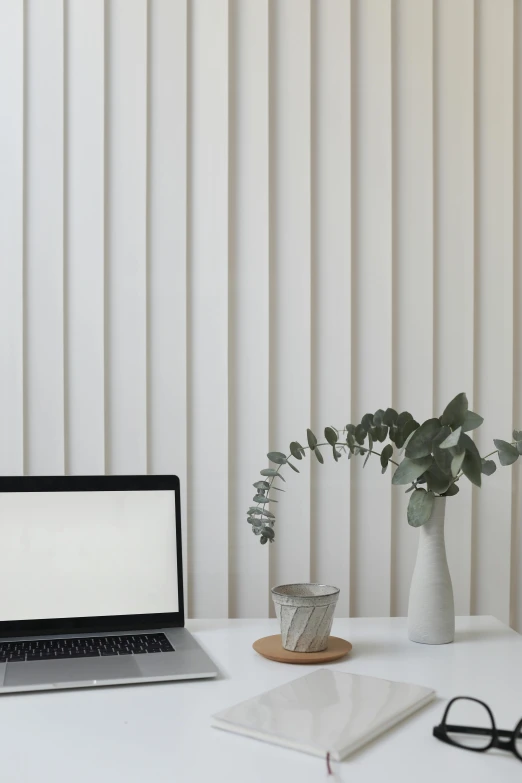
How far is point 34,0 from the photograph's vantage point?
4.52 feet

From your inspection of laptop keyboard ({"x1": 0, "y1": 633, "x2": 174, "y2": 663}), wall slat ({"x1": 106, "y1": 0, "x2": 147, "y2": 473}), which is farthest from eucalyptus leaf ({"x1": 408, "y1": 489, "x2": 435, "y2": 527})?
wall slat ({"x1": 106, "y1": 0, "x2": 147, "y2": 473})

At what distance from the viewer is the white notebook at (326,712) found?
715 millimetres

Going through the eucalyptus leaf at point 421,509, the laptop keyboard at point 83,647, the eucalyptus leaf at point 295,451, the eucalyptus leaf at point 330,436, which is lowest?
the laptop keyboard at point 83,647

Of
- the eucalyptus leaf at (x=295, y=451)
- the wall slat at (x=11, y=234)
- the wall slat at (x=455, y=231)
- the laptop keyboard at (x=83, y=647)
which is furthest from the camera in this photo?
the wall slat at (x=455, y=231)

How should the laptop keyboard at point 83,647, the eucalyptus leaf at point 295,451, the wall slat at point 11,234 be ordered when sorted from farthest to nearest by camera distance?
A: 1. the wall slat at point 11,234
2. the eucalyptus leaf at point 295,451
3. the laptop keyboard at point 83,647

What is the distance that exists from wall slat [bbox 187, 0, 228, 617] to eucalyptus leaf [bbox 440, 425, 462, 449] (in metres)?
0.50

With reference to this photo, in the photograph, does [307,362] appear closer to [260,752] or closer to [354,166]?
[354,166]

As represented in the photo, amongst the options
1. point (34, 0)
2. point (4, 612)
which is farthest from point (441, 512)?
point (34, 0)

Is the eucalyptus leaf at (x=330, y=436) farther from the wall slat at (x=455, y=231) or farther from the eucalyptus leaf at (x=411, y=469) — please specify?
the wall slat at (x=455, y=231)

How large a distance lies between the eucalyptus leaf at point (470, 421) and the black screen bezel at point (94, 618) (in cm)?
44

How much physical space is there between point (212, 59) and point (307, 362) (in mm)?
589

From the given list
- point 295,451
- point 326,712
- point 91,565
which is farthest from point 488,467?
point 91,565

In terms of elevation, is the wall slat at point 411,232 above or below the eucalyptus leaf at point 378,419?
above

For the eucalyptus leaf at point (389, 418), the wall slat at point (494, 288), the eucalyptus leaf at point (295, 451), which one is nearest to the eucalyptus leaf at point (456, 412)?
the eucalyptus leaf at point (389, 418)
